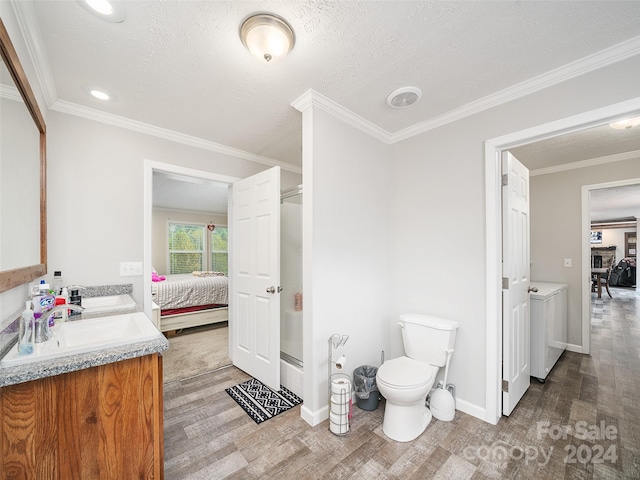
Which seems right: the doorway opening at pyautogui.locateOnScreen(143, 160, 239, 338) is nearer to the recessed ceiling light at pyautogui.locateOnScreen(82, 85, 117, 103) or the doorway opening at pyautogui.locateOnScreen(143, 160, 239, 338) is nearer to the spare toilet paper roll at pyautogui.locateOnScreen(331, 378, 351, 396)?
the recessed ceiling light at pyautogui.locateOnScreen(82, 85, 117, 103)

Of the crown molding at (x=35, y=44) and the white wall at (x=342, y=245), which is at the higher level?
the crown molding at (x=35, y=44)

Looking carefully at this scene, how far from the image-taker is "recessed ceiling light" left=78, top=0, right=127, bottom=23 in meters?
1.23

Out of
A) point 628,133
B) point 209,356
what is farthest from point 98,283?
point 628,133

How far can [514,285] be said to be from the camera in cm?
214

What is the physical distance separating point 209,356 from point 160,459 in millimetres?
2226

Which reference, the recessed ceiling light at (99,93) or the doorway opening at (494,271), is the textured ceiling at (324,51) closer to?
the recessed ceiling light at (99,93)

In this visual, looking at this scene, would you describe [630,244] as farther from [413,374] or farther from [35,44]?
[35,44]

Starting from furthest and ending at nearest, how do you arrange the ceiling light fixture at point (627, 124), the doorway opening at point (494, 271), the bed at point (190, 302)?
the bed at point (190, 302)
the ceiling light fixture at point (627, 124)
the doorway opening at point (494, 271)

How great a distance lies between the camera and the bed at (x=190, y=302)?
4.09m

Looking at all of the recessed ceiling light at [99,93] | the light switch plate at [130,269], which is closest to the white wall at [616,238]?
the light switch plate at [130,269]

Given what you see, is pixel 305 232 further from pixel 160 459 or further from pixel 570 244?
pixel 570 244

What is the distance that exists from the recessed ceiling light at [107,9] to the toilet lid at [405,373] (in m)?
2.54

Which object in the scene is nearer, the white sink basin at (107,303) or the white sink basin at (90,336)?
the white sink basin at (90,336)

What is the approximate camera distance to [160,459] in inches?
46.9
